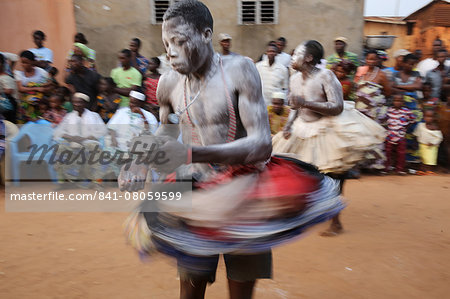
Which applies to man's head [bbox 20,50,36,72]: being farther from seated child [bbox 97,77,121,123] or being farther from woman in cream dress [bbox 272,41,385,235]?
woman in cream dress [bbox 272,41,385,235]

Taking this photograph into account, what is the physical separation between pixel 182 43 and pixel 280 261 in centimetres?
255

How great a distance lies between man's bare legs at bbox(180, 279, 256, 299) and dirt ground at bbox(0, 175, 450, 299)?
531 mm

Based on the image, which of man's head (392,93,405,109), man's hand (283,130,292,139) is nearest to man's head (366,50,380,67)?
man's head (392,93,405,109)

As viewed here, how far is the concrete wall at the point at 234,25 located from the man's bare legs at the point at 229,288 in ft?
24.2

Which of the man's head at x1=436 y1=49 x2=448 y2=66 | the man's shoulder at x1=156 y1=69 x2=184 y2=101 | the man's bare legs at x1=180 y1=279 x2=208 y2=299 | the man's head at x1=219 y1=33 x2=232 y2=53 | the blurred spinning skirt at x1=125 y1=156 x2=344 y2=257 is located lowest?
the man's bare legs at x1=180 y1=279 x2=208 y2=299

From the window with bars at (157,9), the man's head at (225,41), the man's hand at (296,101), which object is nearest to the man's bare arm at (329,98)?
the man's hand at (296,101)

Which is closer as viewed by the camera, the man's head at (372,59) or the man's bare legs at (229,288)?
the man's bare legs at (229,288)

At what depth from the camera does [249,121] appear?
191cm

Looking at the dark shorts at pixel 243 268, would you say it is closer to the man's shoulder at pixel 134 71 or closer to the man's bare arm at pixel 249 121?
the man's bare arm at pixel 249 121

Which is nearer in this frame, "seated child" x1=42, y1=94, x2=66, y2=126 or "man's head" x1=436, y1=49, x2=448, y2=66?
"seated child" x1=42, y1=94, x2=66, y2=126

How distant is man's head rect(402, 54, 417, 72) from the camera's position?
699 cm

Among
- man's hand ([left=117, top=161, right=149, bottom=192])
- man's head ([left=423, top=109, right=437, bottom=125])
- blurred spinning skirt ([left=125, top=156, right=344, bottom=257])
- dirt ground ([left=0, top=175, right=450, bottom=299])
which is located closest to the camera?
blurred spinning skirt ([left=125, top=156, right=344, bottom=257])

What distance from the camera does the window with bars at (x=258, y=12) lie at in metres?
9.11

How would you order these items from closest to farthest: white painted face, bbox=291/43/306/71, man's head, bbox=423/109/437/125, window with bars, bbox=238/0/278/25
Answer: white painted face, bbox=291/43/306/71 < man's head, bbox=423/109/437/125 < window with bars, bbox=238/0/278/25
